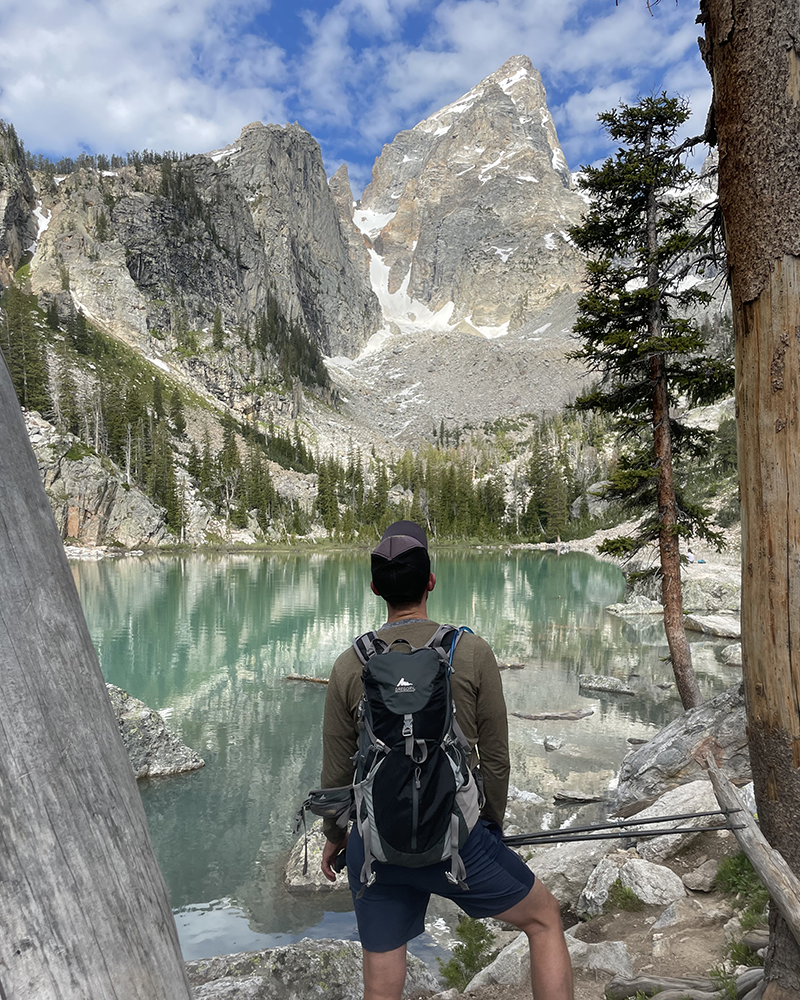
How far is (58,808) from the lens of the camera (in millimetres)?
1088

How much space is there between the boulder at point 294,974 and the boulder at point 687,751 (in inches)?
158

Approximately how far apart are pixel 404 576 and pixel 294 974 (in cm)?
321

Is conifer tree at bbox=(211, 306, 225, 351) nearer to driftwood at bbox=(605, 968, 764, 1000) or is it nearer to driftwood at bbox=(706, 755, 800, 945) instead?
driftwood at bbox=(605, 968, 764, 1000)

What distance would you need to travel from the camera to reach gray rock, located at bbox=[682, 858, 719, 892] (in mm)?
4555

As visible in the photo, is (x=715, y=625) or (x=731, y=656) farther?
(x=715, y=625)

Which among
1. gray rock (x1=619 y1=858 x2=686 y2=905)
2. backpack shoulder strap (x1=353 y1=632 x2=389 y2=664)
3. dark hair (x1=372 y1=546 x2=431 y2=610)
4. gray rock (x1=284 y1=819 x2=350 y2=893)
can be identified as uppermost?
dark hair (x1=372 y1=546 x2=431 y2=610)

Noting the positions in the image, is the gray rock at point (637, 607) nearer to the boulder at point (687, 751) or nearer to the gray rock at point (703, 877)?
the boulder at point (687, 751)

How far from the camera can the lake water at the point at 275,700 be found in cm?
713

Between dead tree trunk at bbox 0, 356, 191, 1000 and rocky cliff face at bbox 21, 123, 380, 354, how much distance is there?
360ft

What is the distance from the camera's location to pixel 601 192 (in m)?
10.4

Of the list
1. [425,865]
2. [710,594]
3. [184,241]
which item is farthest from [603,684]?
[184,241]

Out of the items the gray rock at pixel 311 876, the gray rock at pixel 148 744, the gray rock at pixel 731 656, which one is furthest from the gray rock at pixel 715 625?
the gray rock at pixel 311 876

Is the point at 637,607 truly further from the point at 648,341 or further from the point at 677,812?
the point at 677,812

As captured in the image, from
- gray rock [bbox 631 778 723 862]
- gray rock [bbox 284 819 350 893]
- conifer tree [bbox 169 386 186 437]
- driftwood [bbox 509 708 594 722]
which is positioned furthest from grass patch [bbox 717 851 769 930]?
conifer tree [bbox 169 386 186 437]
